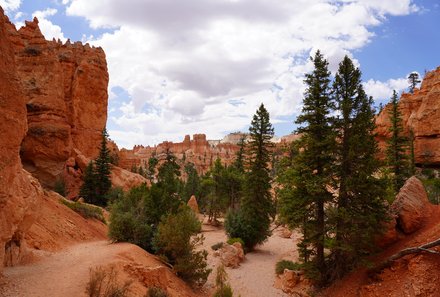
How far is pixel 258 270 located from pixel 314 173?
342 inches

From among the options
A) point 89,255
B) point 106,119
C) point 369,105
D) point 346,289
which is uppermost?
point 106,119

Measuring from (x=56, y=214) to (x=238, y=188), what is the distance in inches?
1011

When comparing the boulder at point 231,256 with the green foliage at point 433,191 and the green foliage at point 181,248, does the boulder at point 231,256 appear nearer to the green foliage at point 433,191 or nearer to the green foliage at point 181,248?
the green foliage at point 181,248

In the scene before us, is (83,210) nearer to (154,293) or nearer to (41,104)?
(41,104)

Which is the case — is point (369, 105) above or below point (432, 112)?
below

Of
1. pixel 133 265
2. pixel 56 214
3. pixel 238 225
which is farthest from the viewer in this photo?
pixel 238 225

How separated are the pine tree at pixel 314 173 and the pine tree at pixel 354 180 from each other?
1.80 ft

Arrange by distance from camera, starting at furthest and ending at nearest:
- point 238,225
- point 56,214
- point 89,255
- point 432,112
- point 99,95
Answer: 1. point 99,95
2. point 432,112
3. point 238,225
4. point 56,214
5. point 89,255

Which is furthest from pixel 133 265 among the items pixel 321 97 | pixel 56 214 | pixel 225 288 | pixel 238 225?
pixel 238 225

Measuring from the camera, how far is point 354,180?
589 inches

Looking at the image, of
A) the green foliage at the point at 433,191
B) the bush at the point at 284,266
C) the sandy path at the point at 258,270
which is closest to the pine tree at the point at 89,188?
the sandy path at the point at 258,270

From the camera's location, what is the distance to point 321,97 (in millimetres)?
17766

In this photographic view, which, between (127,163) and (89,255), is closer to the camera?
(89,255)

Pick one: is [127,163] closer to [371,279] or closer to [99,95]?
[99,95]
